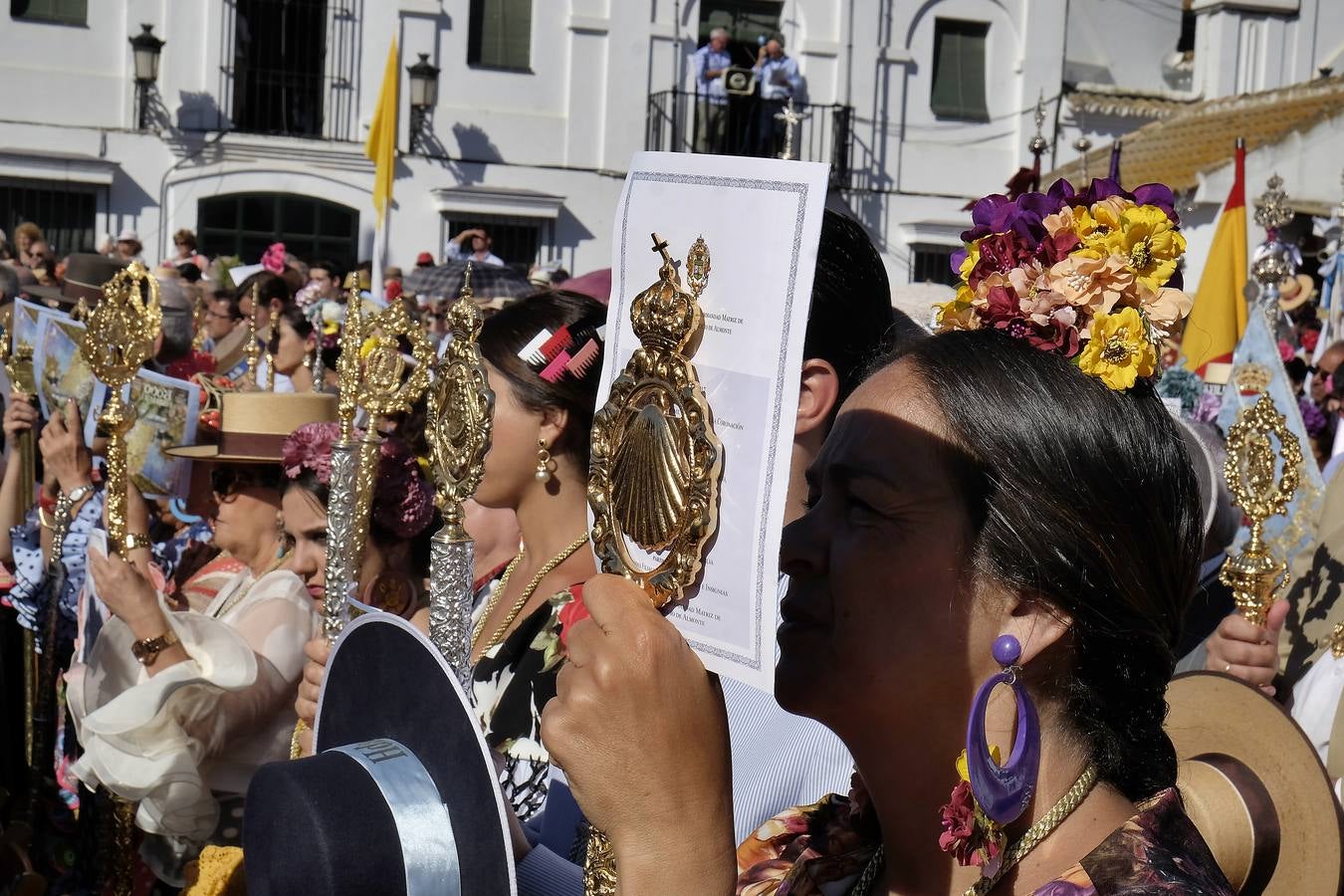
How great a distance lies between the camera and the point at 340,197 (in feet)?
71.3

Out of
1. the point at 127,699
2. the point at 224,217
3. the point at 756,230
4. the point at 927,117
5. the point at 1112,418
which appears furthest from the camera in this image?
the point at 927,117

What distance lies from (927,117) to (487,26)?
6.80 m

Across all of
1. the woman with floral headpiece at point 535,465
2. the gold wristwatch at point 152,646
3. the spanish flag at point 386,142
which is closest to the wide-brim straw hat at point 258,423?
the gold wristwatch at point 152,646

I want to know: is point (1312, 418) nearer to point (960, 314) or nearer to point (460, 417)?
point (460, 417)

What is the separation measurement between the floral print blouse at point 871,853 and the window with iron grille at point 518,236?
20653 millimetres

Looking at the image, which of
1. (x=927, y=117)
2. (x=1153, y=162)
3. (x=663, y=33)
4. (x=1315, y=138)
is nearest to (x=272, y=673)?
(x=1315, y=138)

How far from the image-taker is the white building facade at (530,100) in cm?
2053

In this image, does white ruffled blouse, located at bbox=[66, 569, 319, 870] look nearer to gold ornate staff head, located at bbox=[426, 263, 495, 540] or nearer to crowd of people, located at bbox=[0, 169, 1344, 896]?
crowd of people, located at bbox=[0, 169, 1344, 896]

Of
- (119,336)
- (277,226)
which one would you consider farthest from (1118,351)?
(277,226)

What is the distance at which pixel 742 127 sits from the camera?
76.1ft

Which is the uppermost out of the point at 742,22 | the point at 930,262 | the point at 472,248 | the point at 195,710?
the point at 742,22

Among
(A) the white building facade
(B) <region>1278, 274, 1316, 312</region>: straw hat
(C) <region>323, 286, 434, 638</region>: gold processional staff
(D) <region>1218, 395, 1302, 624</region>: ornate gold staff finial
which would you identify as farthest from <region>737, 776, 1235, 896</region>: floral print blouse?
(A) the white building facade

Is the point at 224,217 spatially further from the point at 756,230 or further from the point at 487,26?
the point at 756,230

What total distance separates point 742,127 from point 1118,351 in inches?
863
